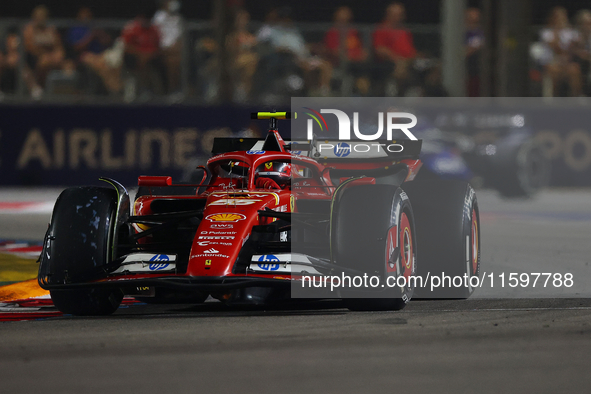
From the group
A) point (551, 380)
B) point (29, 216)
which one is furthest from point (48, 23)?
point (551, 380)

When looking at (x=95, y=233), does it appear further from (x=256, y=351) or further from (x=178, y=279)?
(x=256, y=351)

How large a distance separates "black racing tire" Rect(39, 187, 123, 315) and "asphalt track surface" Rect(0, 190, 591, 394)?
19 centimetres

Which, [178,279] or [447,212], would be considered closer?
[178,279]

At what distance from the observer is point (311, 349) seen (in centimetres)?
481

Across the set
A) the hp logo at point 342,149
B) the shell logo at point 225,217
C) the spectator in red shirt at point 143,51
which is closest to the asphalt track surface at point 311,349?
the shell logo at point 225,217

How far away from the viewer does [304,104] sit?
1517 centimetres

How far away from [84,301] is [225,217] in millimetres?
979

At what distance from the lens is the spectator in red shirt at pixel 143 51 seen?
15273 mm

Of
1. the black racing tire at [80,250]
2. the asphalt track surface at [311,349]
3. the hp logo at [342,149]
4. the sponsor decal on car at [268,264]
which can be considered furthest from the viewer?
the hp logo at [342,149]

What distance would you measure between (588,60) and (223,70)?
226 inches

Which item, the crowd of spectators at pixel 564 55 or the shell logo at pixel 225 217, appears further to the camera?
the crowd of spectators at pixel 564 55

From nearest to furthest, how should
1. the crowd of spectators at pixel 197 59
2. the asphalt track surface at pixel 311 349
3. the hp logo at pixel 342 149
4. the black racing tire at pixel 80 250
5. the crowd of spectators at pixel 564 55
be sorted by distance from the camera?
the asphalt track surface at pixel 311 349
the black racing tire at pixel 80 250
the hp logo at pixel 342 149
the crowd of spectators at pixel 197 59
the crowd of spectators at pixel 564 55

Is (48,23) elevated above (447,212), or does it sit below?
above

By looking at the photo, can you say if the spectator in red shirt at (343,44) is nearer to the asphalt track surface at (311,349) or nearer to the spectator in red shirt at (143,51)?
the spectator in red shirt at (143,51)
